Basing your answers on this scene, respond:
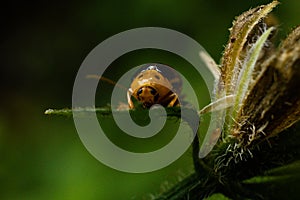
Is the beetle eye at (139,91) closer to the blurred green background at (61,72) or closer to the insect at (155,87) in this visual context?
the insect at (155,87)

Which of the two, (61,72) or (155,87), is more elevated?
(61,72)

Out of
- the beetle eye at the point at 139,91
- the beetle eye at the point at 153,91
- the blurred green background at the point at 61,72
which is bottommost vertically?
the beetle eye at the point at 153,91

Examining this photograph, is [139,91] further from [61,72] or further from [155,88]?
[61,72]

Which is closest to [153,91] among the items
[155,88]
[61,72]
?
[155,88]

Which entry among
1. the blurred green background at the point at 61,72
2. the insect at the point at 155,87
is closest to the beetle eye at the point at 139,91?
the insect at the point at 155,87

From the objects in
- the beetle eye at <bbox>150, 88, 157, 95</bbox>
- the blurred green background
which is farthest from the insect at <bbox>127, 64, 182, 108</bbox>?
the blurred green background

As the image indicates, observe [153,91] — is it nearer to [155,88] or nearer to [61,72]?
[155,88]

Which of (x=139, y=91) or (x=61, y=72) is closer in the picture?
(x=139, y=91)

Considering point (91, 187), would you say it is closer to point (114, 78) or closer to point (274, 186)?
point (114, 78)
